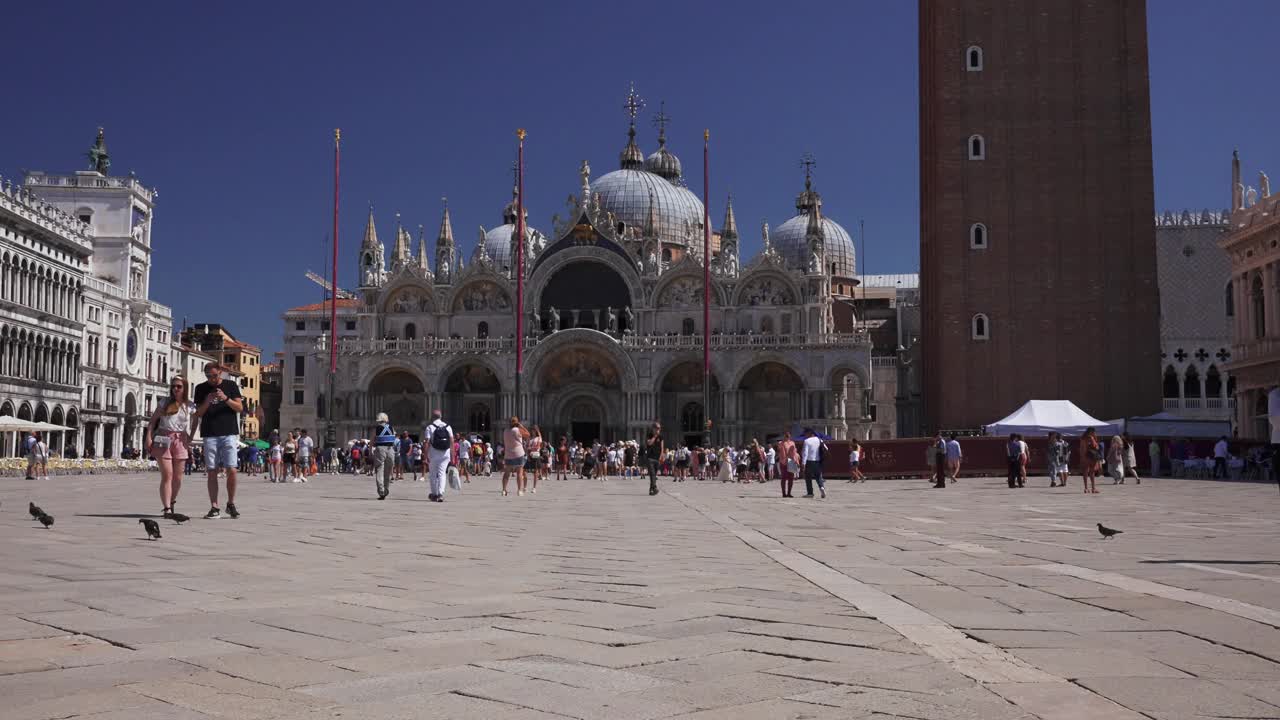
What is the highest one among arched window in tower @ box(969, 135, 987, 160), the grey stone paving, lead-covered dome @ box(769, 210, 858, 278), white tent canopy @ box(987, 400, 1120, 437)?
lead-covered dome @ box(769, 210, 858, 278)

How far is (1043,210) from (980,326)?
441 centimetres

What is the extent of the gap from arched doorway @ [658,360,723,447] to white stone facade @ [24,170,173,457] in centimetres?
2704

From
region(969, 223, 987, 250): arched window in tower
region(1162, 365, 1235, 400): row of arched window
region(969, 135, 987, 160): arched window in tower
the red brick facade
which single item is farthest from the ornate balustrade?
region(1162, 365, 1235, 400): row of arched window

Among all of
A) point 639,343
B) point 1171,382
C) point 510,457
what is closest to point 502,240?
point 639,343

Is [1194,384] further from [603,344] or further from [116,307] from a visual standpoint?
[116,307]

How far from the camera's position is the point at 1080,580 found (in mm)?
7508

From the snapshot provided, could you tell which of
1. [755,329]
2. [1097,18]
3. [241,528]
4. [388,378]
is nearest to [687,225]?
[755,329]

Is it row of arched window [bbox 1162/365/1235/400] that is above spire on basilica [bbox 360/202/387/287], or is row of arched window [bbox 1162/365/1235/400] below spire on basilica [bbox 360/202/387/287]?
below

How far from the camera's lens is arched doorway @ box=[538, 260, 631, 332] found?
57719mm

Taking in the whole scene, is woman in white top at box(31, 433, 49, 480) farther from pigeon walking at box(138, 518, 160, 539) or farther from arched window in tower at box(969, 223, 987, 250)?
arched window in tower at box(969, 223, 987, 250)

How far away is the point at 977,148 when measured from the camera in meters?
41.1

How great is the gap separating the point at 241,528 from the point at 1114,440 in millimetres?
22308

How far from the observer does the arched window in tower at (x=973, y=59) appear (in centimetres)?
4131

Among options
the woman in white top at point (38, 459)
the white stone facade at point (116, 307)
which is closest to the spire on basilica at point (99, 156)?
the white stone facade at point (116, 307)
